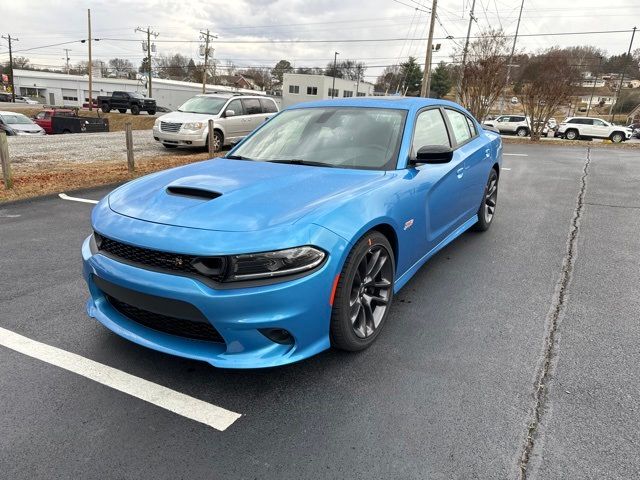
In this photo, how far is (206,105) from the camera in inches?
511

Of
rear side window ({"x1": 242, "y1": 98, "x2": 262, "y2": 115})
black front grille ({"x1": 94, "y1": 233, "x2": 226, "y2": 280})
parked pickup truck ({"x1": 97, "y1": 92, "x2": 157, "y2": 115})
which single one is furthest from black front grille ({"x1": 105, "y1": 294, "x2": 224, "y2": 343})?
parked pickup truck ({"x1": 97, "y1": 92, "x2": 157, "y2": 115})

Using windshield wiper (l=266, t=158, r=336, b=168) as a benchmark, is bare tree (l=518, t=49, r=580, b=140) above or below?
above

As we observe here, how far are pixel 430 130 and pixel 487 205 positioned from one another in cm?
192

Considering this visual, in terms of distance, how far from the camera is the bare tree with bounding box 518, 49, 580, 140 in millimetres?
18781

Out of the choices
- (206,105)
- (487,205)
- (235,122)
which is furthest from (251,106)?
(487,205)

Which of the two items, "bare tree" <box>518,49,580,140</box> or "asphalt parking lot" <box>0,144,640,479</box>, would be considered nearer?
"asphalt parking lot" <box>0,144,640,479</box>

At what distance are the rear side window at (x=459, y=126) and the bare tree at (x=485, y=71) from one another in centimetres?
1540

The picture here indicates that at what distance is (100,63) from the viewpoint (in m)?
103

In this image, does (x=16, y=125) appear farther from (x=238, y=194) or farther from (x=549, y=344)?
(x=549, y=344)

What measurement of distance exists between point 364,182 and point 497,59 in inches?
719

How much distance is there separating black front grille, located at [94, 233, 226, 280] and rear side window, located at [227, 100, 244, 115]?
36.6 ft

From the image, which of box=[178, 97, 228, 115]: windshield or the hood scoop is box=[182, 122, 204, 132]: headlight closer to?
box=[178, 97, 228, 115]: windshield

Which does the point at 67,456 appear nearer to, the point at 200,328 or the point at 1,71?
the point at 200,328

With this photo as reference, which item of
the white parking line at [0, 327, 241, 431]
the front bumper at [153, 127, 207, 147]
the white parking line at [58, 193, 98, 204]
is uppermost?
the front bumper at [153, 127, 207, 147]
